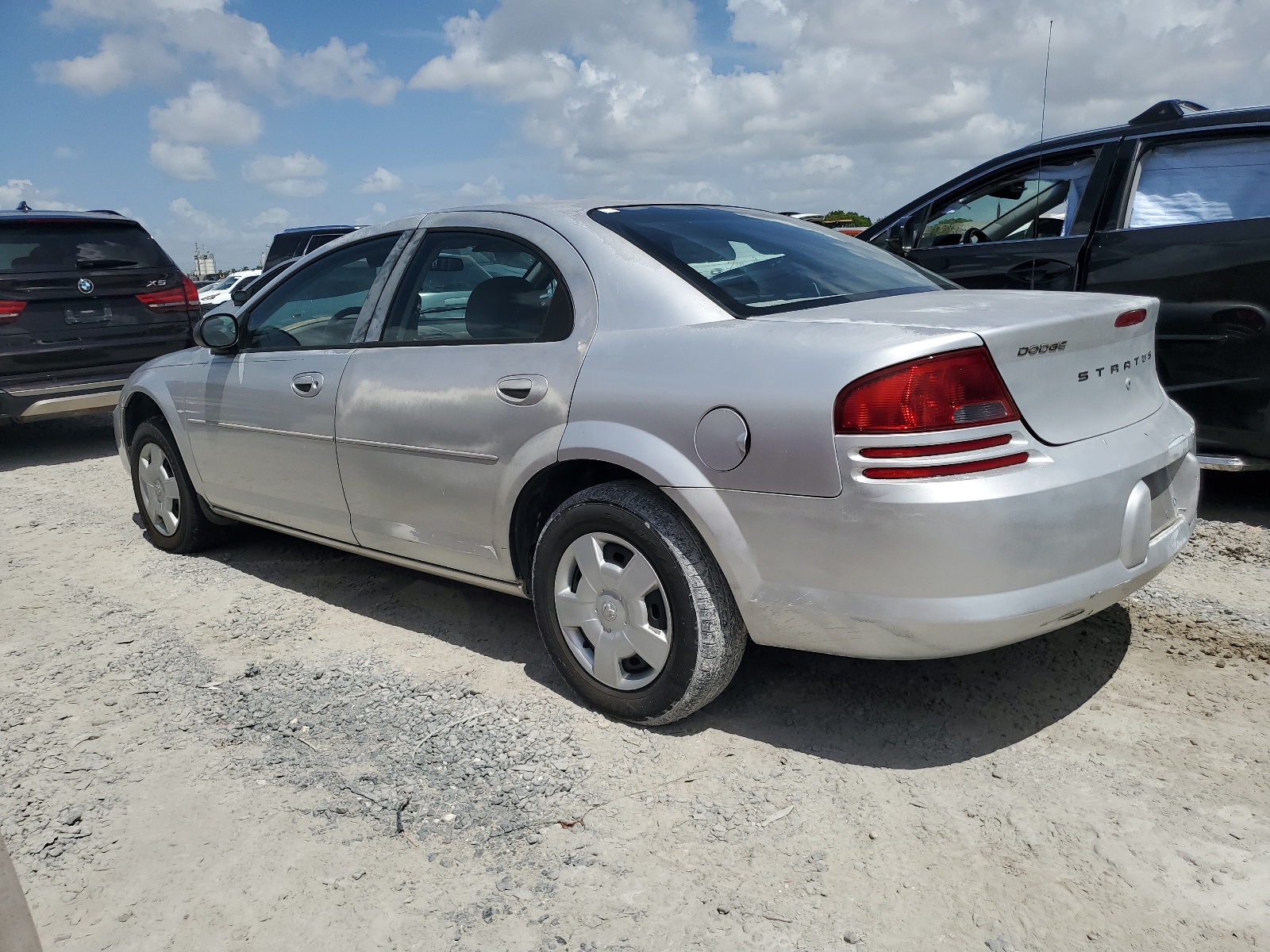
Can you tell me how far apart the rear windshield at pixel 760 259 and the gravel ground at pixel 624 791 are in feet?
4.05

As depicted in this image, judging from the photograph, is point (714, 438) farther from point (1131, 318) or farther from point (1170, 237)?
point (1170, 237)

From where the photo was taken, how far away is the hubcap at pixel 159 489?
4953mm

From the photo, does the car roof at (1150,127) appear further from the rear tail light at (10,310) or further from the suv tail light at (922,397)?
the rear tail light at (10,310)

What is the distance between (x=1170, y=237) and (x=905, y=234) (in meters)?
1.41

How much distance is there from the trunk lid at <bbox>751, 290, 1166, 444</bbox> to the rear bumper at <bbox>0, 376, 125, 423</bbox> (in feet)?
20.9

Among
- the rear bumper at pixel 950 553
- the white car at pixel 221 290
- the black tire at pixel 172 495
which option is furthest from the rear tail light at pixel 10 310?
the white car at pixel 221 290

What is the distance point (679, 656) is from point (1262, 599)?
2341 millimetres

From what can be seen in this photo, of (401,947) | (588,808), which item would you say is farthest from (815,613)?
(401,947)

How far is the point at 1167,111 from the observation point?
489 centimetres

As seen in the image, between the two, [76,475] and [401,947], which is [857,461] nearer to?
[401,947]

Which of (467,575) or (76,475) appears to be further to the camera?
(76,475)

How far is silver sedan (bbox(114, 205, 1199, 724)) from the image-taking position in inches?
96.5

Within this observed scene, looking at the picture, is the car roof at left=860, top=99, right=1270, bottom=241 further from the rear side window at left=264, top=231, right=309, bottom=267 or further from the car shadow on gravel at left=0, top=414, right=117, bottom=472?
the rear side window at left=264, top=231, right=309, bottom=267

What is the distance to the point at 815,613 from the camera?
2.61 m
